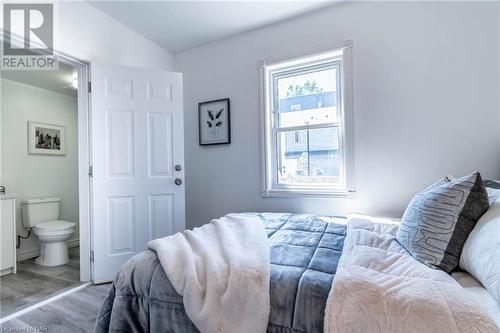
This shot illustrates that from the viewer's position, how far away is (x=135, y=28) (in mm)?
2697

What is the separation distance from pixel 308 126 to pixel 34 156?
3476 millimetres

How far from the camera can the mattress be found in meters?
0.71

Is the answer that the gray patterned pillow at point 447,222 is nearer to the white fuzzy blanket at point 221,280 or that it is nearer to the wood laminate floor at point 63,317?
the white fuzzy blanket at point 221,280

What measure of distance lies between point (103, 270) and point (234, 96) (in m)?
2.16

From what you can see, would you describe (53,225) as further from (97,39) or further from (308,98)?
(308,98)

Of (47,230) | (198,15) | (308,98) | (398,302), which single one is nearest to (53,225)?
(47,230)

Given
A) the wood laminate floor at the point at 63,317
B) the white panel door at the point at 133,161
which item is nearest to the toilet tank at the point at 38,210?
the white panel door at the point at 133,161

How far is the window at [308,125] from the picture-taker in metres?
2.35

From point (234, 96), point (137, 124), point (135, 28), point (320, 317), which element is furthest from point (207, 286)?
point (135, 28)

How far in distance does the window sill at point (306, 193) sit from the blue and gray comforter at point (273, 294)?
110cm

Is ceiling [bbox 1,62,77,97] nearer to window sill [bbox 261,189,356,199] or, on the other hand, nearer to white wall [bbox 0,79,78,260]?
white wall [bbox 0,79,78,260]

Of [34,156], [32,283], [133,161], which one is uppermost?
[34,156]

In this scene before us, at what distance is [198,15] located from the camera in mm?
2471

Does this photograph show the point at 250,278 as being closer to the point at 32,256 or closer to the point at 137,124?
the point at 137,124
